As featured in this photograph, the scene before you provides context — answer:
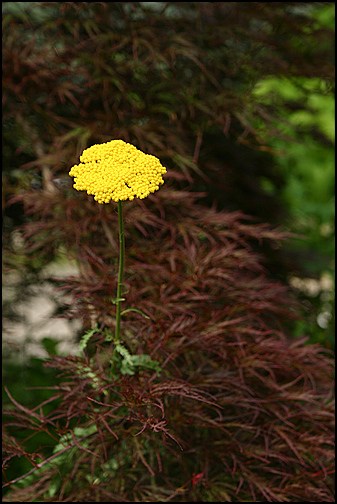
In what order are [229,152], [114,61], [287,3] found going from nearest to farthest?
[114,61] → [287,3] → [229,152]

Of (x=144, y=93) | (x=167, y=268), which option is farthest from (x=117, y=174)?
(x=144, y=93)

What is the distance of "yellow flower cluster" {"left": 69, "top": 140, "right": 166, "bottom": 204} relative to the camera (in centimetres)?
64

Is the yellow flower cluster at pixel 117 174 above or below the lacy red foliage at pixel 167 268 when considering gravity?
above

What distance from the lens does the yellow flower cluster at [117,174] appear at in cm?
64

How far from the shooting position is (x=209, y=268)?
1082 mm

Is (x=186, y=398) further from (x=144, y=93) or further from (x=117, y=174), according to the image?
(x=144, y=93)

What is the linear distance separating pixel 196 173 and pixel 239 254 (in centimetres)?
39

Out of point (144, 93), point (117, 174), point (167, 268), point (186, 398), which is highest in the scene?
point (117, 174)

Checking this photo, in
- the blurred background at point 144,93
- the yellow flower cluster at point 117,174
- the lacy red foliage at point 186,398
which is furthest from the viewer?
the blurred background at point 144,93

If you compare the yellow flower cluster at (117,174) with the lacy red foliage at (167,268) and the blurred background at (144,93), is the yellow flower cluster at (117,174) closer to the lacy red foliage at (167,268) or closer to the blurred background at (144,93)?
the lacy red foliage at (167,268)

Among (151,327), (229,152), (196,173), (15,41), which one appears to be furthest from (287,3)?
(151,327)

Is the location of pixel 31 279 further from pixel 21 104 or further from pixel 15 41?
pixel 15 41

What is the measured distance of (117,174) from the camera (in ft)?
2.17

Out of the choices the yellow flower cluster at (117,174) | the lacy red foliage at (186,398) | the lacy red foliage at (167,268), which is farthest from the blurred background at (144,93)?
the yellow flower cluster at (117,174)
